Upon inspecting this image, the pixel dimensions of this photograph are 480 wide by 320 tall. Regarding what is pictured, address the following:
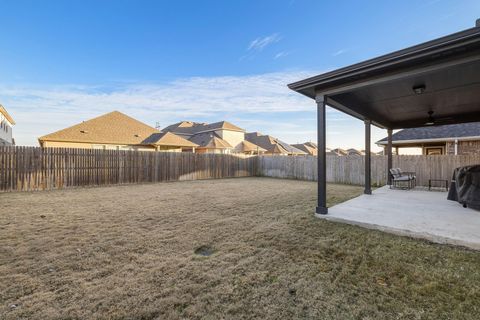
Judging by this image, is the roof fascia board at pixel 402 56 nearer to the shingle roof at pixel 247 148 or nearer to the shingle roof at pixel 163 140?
the shingle roof at pixel 163 140

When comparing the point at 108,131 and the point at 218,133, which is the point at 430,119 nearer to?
the point at 108,131

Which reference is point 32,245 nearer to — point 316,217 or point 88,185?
point 316,217

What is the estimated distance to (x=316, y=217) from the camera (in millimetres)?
4586

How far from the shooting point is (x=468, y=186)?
4.92 m

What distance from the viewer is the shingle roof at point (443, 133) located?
1235cm

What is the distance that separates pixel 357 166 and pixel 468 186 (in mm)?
6611

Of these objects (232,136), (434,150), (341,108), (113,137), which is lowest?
(434,150)

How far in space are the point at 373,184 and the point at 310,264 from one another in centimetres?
990

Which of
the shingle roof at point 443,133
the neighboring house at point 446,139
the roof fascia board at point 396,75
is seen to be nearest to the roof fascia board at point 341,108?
the roof fascia board at point 396,75

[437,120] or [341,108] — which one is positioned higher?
[437,120]

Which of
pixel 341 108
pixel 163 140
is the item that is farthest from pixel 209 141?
pixel 341 108

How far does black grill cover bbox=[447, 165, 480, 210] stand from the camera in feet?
15.3

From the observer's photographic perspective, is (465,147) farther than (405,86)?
Yes

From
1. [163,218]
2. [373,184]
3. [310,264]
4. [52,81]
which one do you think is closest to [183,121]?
[52,81]
